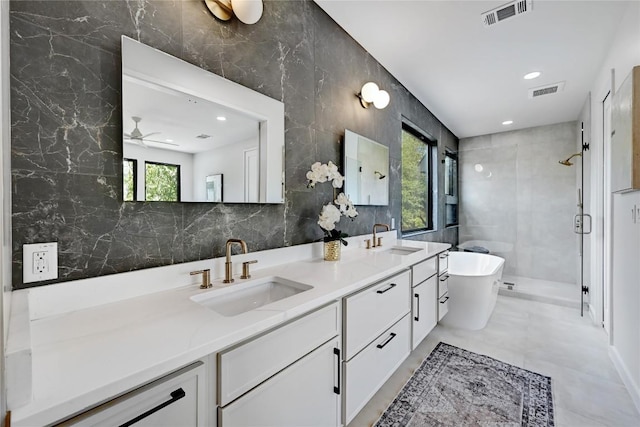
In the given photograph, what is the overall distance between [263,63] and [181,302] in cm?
133

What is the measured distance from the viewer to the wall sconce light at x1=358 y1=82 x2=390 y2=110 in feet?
8.09

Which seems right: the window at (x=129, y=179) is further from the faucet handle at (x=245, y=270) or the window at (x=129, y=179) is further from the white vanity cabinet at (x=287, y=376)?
the white vanity cabinet at (x=287, y=376)

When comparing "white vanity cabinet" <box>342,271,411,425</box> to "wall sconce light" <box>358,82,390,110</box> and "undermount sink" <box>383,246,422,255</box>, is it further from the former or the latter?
"wall sconce light" <box>358,82,390,110</box>

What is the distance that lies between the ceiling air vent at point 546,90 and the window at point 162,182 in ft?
12.5

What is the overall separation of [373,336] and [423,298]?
80 centimetres

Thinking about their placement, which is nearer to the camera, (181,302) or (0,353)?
(0,353)

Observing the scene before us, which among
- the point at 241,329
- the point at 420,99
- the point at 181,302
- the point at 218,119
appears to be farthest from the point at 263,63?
the point at 420,99

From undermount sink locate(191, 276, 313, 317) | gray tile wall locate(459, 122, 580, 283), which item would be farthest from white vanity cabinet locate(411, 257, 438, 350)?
gray tile wall locate(459, 122, 580, 283)

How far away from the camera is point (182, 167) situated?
4.24 ft

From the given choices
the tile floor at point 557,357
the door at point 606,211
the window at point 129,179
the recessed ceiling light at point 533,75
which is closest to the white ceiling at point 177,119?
the window at point 129,179

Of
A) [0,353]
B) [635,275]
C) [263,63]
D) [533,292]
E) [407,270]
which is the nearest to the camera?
[0,353]

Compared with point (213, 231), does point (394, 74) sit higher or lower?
higher

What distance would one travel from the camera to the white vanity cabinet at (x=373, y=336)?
1.37 metres

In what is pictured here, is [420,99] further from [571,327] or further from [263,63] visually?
[571,327]
